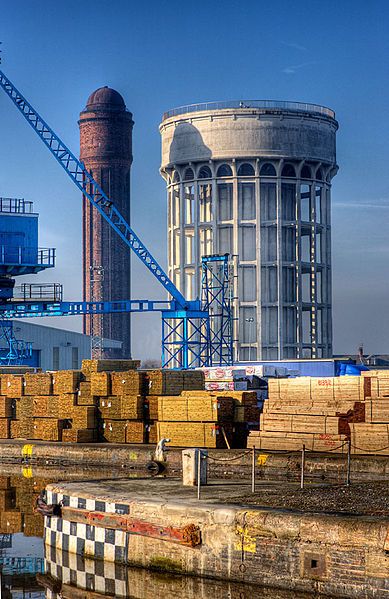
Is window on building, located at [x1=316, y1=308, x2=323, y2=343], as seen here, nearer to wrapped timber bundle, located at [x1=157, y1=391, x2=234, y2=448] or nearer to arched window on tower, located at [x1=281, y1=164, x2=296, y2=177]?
arched window on tower, located at [x1=281, y1=164, x2=296, y2=177]

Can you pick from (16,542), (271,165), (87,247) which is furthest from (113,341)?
(16,542)

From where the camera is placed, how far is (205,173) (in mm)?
86562

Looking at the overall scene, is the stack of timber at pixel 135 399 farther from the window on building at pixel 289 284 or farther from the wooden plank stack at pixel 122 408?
the window on building at pixel 289 284

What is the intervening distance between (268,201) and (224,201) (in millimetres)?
3329

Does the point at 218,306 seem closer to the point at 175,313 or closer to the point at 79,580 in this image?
the point at 175,313

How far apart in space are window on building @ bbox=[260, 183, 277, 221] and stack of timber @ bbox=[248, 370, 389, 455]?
52970 mm

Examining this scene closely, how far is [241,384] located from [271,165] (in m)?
48.2

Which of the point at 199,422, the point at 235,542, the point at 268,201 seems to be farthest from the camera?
the point at 268,201

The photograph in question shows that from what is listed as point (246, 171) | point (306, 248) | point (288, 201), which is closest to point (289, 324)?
point (306, 248)

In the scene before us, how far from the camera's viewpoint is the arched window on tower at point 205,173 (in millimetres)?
85812

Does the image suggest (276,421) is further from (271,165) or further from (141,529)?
(271,165)

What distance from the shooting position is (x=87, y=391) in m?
39.6

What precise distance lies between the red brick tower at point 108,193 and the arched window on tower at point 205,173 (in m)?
36.0

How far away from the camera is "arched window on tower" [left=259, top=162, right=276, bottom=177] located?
84.4 metres
